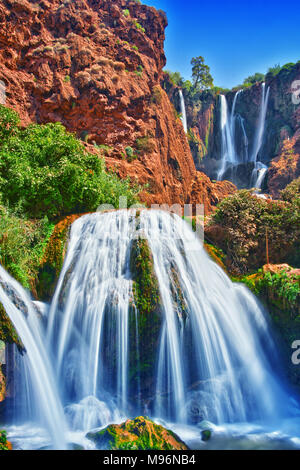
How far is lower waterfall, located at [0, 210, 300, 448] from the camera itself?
21.5 ft

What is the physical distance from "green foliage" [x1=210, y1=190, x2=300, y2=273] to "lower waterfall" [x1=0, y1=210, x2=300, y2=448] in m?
2.38

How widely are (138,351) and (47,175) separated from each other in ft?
21.8

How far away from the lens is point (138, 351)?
7316mm

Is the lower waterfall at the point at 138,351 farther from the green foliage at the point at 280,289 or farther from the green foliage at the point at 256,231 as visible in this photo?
the green foliage at the point at 256,231

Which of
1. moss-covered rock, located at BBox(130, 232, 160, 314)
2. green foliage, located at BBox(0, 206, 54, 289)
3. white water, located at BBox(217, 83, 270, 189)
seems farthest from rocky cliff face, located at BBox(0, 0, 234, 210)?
white water, located at BBox(217, 83, 270, 189)

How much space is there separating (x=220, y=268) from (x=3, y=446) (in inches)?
277

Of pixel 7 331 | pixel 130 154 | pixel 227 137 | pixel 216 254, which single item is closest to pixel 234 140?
pixel 227 137

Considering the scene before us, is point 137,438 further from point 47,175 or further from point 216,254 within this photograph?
point 47,175

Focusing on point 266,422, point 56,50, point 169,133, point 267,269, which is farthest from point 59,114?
point 266,422

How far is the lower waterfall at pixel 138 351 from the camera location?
654 cm

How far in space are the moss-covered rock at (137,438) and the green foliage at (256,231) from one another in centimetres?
617

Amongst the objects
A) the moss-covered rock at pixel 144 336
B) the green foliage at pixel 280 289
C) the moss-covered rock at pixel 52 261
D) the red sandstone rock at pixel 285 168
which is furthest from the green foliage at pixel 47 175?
the red sandstone rock at pixel 285 168

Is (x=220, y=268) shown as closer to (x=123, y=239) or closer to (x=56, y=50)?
(x=123, y=239)
